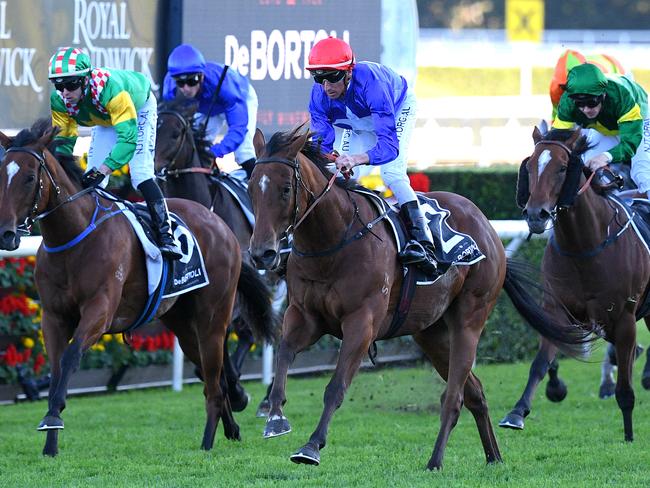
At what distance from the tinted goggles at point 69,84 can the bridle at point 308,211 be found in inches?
54.3

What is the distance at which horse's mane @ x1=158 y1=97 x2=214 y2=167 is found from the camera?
7.83 meters

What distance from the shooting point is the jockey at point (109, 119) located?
5.85 meters

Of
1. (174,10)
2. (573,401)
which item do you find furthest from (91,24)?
(573,401)

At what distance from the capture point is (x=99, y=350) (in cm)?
820

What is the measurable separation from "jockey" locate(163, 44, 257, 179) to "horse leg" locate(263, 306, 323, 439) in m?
3.17

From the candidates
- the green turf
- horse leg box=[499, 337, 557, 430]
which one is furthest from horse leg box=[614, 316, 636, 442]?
horse leg box=[499, 337, 557, 430]

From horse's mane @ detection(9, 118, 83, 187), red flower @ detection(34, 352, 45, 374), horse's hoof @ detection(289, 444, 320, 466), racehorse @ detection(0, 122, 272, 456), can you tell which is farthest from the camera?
red flower @ detection(34, 352, 45, 374)

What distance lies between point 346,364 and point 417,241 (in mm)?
753

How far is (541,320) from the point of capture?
6047mm

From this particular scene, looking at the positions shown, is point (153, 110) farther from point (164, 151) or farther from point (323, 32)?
point (323, 32)

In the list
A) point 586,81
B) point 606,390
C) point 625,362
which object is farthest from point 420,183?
point 625,362

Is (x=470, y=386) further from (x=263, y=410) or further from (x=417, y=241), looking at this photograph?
(x=263, y=410)

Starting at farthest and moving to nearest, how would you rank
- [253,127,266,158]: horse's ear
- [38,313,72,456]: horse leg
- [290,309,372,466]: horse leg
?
[38,313,72,456]: horse leg < [253,127,266,158]: horse's ear < [290,309,372,466]: horse leg

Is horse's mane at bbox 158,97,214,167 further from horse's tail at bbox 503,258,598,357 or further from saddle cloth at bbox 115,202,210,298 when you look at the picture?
horse's tail at bbox 503,258,598,357
